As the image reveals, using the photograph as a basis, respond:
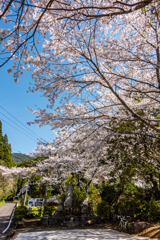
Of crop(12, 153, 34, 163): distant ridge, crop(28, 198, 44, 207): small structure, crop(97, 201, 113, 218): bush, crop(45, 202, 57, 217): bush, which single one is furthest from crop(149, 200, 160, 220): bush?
crop(28, 198, 44, 207): small structure

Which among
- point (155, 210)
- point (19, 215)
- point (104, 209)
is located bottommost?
point (19, 215)

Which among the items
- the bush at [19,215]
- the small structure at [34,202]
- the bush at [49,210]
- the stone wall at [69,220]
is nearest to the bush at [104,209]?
the stone wall at [69,220]

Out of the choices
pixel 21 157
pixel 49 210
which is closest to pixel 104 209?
pixel 49 210

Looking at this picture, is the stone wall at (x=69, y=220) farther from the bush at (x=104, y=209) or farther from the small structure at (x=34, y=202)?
the small structure at (x=34, y=202)

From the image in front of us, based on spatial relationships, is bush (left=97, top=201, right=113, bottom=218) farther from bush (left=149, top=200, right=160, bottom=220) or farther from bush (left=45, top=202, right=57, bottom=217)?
bush (left=45, top=202, right=57, bottom=217)

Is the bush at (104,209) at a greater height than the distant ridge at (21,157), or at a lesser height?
lesser

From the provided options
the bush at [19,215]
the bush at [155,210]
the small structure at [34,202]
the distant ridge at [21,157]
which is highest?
the distant ridge at [21,157]

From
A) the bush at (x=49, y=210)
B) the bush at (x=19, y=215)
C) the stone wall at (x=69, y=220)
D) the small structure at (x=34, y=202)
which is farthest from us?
the small structure at (x=34, y=202)

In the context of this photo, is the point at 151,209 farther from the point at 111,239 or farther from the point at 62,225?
the point at 62,225

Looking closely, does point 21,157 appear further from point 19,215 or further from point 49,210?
point 49,210

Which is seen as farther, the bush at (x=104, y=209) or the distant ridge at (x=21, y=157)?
the bush at (x=104, y=209)

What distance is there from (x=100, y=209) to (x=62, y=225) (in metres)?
1.98

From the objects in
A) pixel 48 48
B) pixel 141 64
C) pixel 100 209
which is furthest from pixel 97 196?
pixel 48 48

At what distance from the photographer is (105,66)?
3.73 meters
